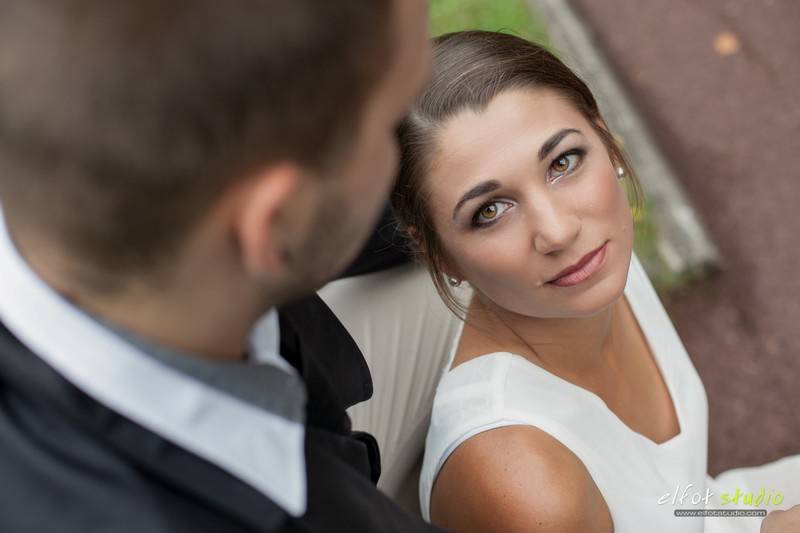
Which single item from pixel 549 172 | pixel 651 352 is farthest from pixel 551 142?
pixel 651 352

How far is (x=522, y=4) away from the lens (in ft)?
16.4

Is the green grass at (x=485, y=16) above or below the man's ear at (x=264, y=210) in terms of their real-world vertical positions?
below

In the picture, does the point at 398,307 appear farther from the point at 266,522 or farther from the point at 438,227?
the point at 266,522

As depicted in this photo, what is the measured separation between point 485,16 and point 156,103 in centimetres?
411

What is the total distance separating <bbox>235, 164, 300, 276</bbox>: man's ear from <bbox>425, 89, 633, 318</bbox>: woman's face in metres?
0.88

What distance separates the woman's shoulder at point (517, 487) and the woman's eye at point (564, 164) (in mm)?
629

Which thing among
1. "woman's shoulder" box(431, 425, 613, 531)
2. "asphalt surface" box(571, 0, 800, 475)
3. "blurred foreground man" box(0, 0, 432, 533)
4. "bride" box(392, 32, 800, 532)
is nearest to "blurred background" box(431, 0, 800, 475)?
"asphalt surface" box(571, 0, 800, 475)

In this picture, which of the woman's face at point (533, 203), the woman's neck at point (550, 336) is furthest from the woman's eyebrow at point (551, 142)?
the woman's neck at point (550, 336)

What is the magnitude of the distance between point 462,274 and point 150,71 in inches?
51.7

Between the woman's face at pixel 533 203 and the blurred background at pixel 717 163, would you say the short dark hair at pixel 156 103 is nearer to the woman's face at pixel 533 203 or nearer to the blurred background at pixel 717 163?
the woman's face at pixel 533 203

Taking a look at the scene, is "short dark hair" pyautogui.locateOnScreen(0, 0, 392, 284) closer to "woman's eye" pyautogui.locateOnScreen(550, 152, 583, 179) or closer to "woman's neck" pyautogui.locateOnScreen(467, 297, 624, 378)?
"woman's eye" pyautogui.locateOnScreen(550, 152, 583, 179)

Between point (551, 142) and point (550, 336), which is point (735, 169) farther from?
point (551, 142)

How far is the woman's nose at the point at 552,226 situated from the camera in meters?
2.02

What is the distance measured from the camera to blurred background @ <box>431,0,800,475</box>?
3.47m
